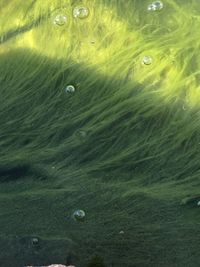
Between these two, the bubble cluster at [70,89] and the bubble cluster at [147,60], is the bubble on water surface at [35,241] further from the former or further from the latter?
the bubble cluster at [147,60]

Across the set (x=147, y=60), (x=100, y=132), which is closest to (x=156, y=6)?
(x=147, y=60)

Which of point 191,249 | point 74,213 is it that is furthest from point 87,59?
point 191,249

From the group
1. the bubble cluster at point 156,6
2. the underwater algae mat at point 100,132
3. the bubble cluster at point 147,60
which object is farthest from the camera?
the bubble cluster at point 156,6

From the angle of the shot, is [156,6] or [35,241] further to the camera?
[156,6]

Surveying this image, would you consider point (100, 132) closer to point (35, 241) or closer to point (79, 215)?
point (79, 215)

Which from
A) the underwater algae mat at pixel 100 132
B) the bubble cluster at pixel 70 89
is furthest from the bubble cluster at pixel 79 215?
the bubble cluster at pixel 70 89

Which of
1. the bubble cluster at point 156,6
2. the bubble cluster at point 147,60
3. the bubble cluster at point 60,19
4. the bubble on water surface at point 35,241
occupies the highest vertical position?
the bubble cluster at point 60,19

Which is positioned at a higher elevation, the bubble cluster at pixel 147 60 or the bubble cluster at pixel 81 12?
the bubble cluster at pixel 81 12
